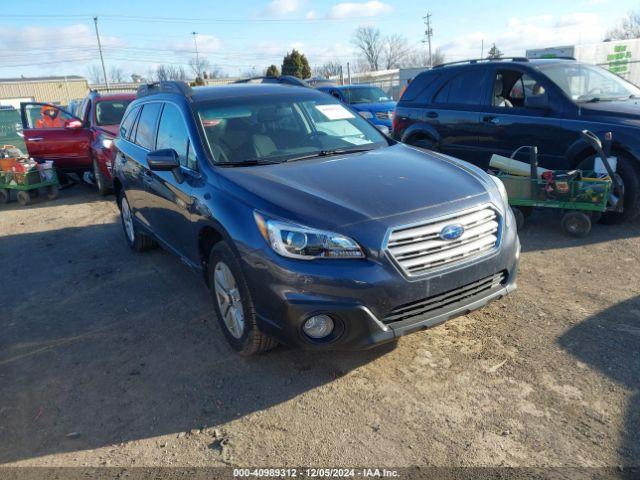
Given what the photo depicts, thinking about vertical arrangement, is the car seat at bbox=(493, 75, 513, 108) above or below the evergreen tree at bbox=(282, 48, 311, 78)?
below

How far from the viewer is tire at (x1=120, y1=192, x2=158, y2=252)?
5902 millimetres

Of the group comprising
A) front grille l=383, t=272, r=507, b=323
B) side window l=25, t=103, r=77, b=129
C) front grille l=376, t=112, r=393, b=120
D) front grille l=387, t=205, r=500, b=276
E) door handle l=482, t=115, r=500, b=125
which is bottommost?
front grille l=383, t=272, r=507, b=323

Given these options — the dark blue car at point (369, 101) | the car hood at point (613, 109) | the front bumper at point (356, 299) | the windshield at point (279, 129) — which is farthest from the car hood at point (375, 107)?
the front bumper at point (356, 299)

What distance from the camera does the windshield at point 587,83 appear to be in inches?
243

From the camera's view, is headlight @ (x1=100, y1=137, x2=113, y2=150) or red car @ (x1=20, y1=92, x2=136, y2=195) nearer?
headlight @ (x1=100, y1=137, x2=113, y2=150)

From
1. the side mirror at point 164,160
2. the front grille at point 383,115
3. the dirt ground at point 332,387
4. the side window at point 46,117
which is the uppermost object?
the side window at point 46,117

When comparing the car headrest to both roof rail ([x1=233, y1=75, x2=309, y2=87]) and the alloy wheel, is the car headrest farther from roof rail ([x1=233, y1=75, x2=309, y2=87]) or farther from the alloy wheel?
the alloy wheel

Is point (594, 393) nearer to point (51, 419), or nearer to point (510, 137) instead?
point (51, 419)

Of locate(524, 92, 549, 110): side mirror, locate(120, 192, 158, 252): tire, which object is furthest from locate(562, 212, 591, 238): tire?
locate(120, 192, 158, 252): tire

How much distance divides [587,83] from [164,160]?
17.8 feet

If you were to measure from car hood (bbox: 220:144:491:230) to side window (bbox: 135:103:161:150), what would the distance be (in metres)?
1.66

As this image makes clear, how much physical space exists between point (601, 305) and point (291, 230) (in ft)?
8.70

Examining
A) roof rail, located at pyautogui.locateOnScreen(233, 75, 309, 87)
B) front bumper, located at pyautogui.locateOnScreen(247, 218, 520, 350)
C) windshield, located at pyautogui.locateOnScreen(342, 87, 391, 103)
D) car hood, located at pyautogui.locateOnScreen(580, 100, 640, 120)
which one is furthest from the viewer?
windshield, located at pyautogui.locateOnScreen(342, 87, 391, 103)

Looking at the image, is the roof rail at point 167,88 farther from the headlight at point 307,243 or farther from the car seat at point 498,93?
the car seat at point 498,93
